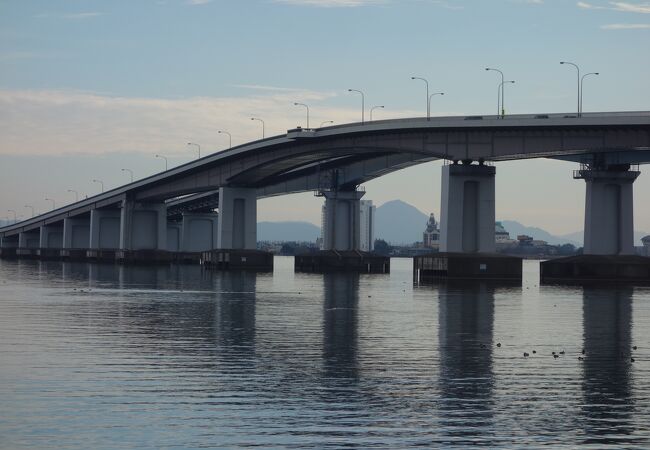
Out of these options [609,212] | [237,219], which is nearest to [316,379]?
[609,212]

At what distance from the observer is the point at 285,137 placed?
468ft

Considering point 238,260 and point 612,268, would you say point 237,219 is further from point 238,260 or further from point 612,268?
point 612,268

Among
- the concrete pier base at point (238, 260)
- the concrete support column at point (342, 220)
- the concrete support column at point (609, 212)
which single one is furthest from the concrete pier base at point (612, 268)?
the concrete pier base at point (238, 260)

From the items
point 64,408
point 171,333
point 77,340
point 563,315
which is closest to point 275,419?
point 64,408

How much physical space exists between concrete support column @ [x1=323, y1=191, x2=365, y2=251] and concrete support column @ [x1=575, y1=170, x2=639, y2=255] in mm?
61368

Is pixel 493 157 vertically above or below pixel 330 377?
above

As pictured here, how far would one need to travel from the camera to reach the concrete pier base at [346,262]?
172250 mm

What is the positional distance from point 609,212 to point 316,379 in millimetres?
85559

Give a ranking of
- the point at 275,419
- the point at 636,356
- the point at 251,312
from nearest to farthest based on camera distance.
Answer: the point at 275,419, the point at 636,356, the point at 251,312

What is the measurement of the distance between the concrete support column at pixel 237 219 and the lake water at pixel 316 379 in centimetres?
10122

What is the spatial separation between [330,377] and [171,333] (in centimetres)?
1558

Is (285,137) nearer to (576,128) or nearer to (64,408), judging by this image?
(576,128)

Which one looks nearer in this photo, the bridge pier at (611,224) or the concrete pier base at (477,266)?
the bridge pier at (611,224)

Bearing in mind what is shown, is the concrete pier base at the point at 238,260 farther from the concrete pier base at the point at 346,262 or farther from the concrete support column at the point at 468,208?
the concrete support column at the point at 468,208
